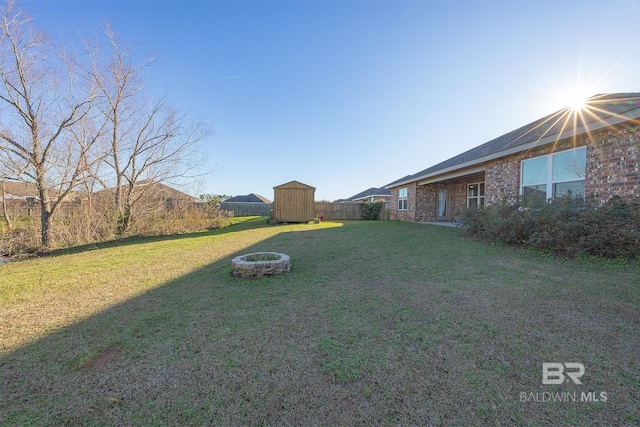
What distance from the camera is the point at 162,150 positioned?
38.5 feet

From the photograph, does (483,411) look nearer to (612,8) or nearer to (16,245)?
(612,8)

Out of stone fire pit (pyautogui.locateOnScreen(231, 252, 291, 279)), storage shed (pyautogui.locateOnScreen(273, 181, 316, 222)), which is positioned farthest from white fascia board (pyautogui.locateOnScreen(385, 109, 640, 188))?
stone fire pit (pyautogui.locateOnScreen(231, 252, 291, 279))

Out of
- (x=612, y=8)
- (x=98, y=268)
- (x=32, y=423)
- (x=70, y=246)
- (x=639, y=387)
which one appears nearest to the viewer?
(x=32, y=423)

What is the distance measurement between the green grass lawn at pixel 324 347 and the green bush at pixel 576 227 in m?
0.59

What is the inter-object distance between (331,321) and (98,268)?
5.46 metres

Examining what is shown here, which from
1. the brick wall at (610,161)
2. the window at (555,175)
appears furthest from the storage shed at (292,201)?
the brick wall at (610,161)

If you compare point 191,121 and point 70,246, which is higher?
point 191,121

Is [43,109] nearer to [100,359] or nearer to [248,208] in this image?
[100,359]

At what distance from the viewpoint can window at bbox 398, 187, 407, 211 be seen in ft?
55.8

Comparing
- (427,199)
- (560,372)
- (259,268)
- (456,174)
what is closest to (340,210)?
(427,199)

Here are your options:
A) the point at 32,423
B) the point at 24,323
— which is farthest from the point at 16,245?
Result: the point at 32,423

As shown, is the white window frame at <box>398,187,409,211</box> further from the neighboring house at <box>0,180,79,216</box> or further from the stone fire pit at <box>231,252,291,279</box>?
the neighboring house at <box>0,180,79,216</box>

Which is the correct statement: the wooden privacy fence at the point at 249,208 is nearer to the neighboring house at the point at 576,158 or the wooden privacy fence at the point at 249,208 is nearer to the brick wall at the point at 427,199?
the brick wall at the point at 427,199

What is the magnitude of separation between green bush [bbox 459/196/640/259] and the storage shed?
10.9 m
